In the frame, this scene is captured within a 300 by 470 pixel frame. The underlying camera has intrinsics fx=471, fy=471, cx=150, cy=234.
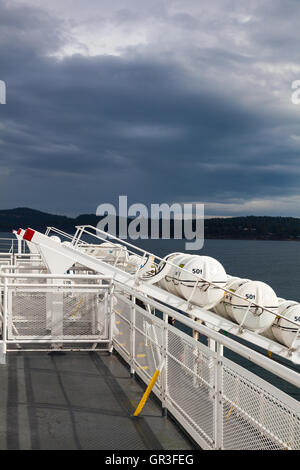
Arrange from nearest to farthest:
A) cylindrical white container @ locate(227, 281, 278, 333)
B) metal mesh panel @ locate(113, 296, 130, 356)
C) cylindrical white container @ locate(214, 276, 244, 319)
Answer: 1. metal mesh panel @ locate(113, 296, 130, 356)
2. cylindrical white container @ locate(227, 281, 278, 333)
3. cylindrical white container @ locate(214, 276, 244, 319)

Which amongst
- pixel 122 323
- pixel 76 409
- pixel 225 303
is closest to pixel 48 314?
pixel 122 323

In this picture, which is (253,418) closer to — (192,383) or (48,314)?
(192,383)

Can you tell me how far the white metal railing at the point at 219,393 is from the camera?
12.1 feet

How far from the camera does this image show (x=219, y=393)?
14.8 ft

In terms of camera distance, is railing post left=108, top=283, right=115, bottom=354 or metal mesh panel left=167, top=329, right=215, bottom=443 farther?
railing post left=108, top=283, right=115, bottom=354

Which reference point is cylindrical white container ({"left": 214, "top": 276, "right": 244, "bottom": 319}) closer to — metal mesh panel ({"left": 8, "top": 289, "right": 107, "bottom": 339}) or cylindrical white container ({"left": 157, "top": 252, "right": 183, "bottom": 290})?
cylindrical white container ({"left": 157, "top": 252, "right": 183, "bottom": 290})

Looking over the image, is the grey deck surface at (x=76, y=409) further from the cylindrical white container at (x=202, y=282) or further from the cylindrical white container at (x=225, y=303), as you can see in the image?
the cylindrical white container at (x=225, y=303)

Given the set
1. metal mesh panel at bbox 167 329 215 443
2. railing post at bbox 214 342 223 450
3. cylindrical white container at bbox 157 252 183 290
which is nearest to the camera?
railing post at bbox 214 342 223 450

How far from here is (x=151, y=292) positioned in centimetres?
1430

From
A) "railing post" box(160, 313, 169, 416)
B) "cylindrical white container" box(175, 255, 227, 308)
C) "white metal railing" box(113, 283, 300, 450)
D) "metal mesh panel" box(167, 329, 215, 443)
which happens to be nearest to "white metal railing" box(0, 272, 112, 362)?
"white metal railing" box(113, 283, 300, 450)

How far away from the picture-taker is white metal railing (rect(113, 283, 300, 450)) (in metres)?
3.70

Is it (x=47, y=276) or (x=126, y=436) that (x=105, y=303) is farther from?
(x=126, y=436)

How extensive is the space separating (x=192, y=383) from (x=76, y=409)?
1.55 metres
